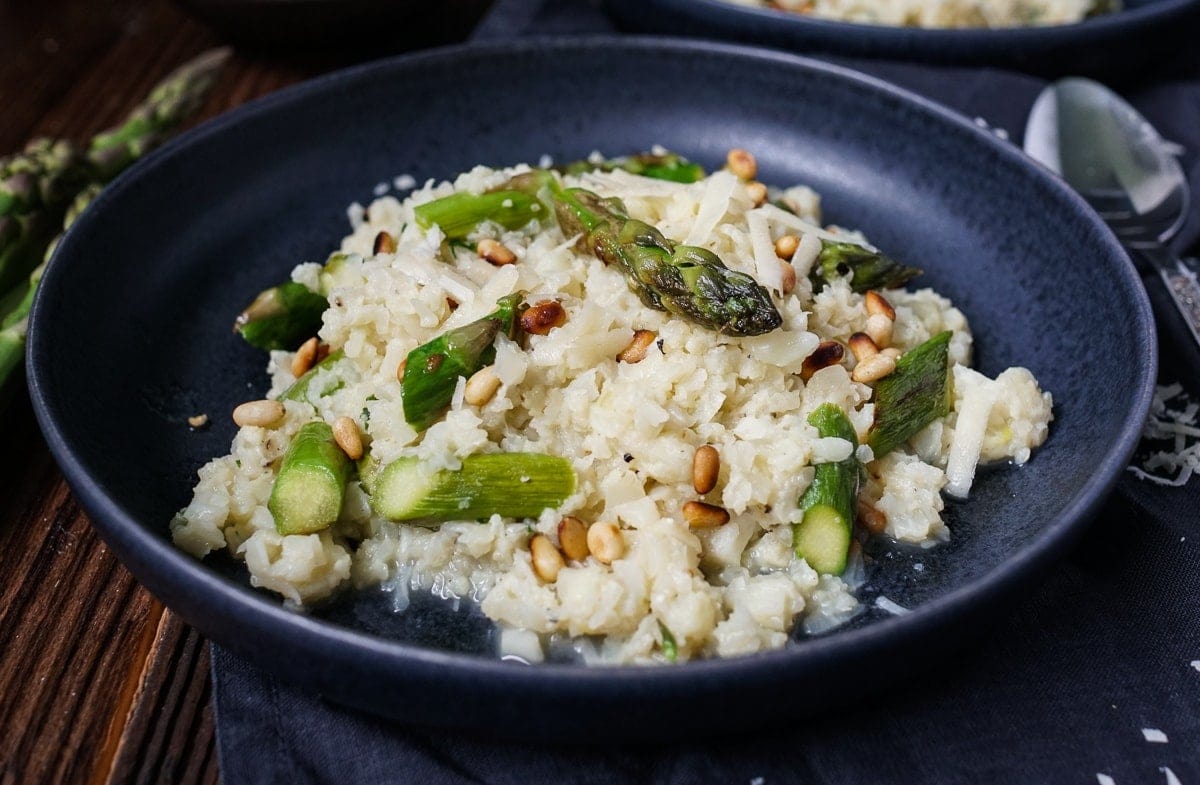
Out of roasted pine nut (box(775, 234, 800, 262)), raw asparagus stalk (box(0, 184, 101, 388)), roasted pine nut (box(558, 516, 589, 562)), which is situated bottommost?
raw asparagus stalk (box(0, 184, 101, 388))

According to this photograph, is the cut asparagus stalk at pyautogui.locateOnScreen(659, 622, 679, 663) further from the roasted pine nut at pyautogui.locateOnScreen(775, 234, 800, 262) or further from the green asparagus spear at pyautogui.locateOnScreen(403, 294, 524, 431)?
the roasted pine nut at pyautogui.locateOnScreen(775, 234, 800, 262)

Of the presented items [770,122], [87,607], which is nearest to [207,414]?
[87,607]

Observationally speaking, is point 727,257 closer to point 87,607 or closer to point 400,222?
point 400,222

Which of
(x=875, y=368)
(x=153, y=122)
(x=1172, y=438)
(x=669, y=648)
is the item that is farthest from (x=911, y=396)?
(x=153, y=122)

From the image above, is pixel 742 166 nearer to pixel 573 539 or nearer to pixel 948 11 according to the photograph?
pixel 573 539

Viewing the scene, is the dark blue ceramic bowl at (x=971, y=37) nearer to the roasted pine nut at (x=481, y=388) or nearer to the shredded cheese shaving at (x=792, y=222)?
the shredded cheese shaving at (x=792, y=222)

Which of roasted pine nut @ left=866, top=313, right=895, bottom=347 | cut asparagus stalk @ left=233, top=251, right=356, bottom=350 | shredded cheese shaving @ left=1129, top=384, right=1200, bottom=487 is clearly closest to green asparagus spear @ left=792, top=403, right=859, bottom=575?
roasted pine nut @ left=866, top=313, right=895, bottom=347
